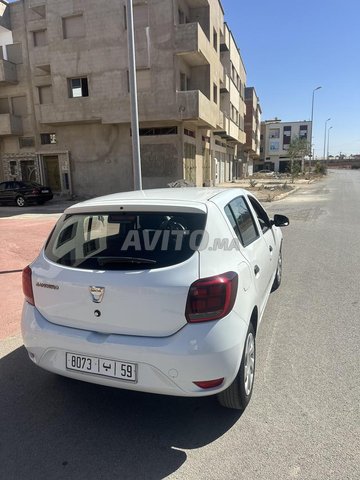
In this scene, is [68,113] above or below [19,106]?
below

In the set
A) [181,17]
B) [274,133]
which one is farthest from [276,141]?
[181,17]

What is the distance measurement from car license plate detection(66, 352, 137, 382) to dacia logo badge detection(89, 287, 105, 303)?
0.40m

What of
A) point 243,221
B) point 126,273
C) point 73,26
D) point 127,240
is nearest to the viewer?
point 126,273

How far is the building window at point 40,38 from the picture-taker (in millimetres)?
22672

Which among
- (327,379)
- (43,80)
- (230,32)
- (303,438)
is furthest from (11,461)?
(230,32)

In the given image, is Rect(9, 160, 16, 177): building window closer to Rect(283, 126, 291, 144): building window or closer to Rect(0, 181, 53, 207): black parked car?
Rect(0, 181, 53, 207): black parked car

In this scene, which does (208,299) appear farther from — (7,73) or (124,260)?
(7,73)

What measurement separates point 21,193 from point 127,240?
774 inches

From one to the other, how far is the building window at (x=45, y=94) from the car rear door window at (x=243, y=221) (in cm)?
2332

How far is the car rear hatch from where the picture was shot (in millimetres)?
2348

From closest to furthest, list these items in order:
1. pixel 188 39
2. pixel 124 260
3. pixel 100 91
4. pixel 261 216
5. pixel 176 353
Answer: pixel 176 353, pixel 124 260, pixel 261 216, pixel 188 39, pixel 100 91

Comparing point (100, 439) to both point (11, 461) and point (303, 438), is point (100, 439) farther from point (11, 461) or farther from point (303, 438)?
point (303, 438)

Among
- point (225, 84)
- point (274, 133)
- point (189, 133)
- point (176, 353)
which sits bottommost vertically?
point (176, 353)

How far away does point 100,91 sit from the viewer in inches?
812
